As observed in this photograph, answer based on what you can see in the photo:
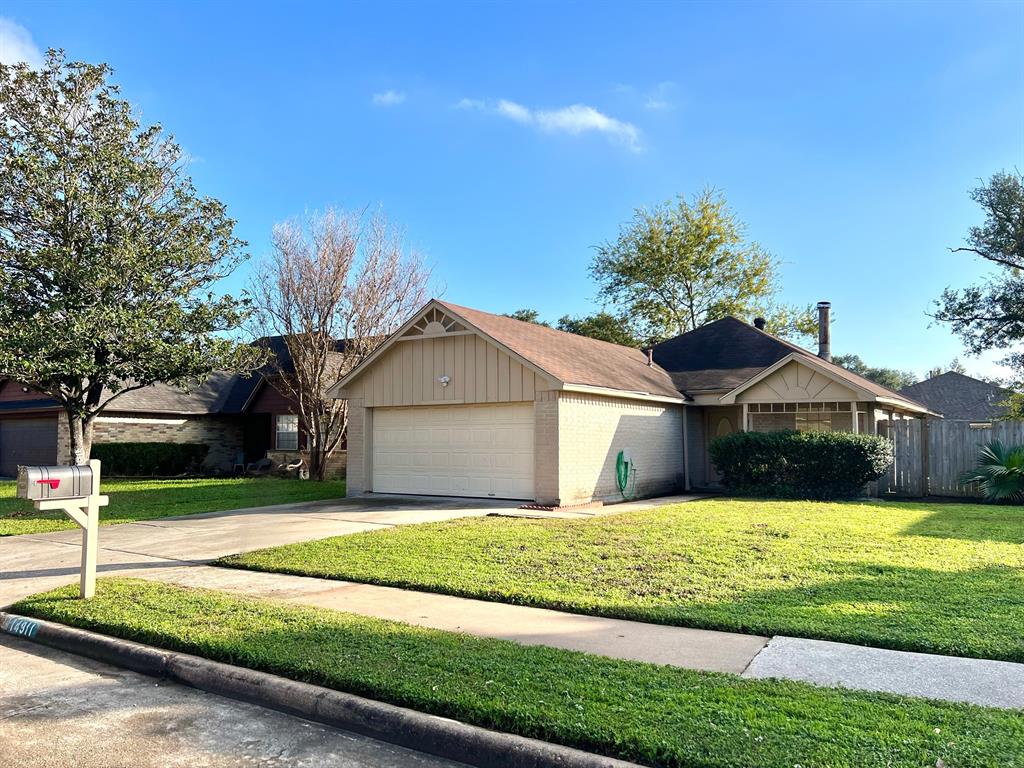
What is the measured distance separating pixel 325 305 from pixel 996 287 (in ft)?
70.1

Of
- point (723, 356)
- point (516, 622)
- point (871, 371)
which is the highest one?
point (871, 371)

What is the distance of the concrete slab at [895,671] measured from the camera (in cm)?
441

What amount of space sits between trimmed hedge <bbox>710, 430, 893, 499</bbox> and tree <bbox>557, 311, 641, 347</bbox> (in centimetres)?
2455

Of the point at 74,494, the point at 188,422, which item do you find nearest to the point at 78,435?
the point at 74,494

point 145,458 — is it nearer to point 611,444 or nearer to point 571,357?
point 571,357

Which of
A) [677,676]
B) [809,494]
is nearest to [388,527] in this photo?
[677,676]

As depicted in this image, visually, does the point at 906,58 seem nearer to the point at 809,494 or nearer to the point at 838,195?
the point at 838,195

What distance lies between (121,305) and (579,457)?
9.69 m

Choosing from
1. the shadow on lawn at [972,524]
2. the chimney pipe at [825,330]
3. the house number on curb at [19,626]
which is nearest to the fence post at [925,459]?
the shadow on lawn at [972,524]

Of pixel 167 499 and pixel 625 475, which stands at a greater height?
pixel 625 475

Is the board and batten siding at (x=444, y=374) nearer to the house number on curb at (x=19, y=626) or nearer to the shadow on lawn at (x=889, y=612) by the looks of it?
the shadow on lawn at (x=889, y=612)

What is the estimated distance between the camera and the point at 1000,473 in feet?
50.3

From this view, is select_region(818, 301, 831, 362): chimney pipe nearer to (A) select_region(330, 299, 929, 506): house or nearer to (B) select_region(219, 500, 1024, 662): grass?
(A) select_region(330, 299, 929, 506): house

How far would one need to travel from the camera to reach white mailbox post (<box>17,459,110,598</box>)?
6289 mm
